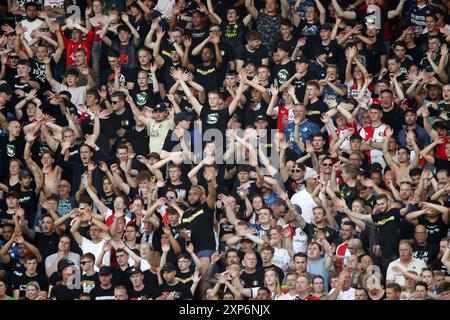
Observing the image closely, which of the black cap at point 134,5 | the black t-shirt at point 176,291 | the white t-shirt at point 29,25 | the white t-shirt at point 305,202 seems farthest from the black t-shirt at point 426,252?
the white t-shirt at point 29,25

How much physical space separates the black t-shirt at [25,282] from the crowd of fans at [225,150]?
33 mm

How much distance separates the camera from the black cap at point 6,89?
83.8ft

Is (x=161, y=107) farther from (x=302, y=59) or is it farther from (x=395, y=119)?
(x=395, y=119)

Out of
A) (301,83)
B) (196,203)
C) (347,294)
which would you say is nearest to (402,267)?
(347,294)

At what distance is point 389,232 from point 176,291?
2.99 metres

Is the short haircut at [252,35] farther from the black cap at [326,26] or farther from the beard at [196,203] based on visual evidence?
the beard at [196,203]

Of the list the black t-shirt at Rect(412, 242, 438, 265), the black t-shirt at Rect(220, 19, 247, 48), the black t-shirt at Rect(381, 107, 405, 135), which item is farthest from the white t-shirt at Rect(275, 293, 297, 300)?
the black t-shirt at Rect(220, 19, 247, 48)

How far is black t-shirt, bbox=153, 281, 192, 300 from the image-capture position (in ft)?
74.8

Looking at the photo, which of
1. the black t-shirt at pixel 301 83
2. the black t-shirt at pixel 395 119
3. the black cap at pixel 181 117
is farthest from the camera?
the black t-shirt at pixel 301 83

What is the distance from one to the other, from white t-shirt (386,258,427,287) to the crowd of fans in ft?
0.13

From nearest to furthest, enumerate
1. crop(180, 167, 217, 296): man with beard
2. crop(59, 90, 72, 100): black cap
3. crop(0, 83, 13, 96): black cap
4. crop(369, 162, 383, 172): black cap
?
crop(180, 167, 217, 296): man with beard → crop(369, 162, 383, 172): black cap → crop(0, 83, 13, 96): black cap → crop(59, 90, 72, 100): black cap

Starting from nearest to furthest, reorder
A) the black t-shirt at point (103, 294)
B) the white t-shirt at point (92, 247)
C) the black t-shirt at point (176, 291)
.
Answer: the black t-shirt at point (176, 291), the black t-shirt at point (103, 294), the white t-shirt at point (92, 247)

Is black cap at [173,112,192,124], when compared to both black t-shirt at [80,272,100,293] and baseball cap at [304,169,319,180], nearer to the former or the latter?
baseball cap at [304,169,319,180]

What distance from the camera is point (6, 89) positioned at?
25594 millimetres
